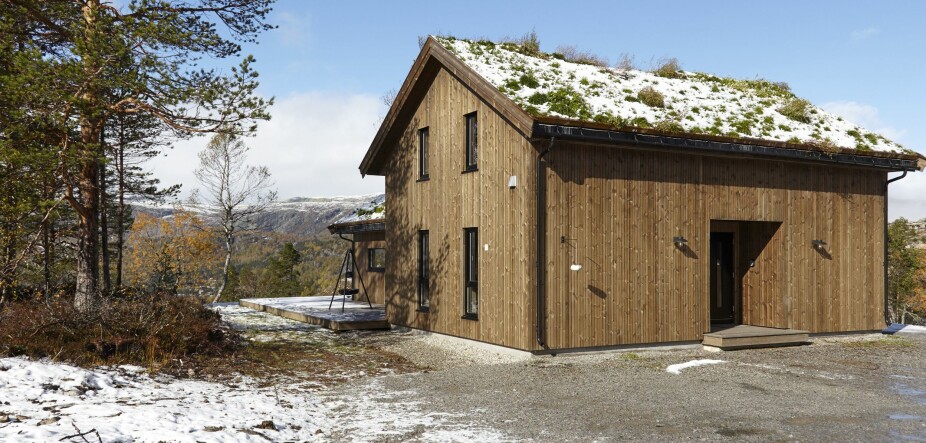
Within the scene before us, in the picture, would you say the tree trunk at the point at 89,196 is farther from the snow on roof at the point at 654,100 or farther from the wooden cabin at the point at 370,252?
the wooden cabin at the point at 370,252

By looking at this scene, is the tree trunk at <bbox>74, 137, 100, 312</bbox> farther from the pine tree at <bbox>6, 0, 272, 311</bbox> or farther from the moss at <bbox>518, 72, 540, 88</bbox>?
the moss at <bbox>518, 72, 540, 88</bbox>

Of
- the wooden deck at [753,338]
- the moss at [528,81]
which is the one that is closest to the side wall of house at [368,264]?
the moss at [528,81]

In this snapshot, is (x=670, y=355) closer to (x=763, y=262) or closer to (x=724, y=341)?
(x=724, y=341)

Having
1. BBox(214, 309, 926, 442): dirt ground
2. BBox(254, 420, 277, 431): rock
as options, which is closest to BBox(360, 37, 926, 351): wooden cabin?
BBox(214, 309, 926, 442): dirt ground

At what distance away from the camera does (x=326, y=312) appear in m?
18.2

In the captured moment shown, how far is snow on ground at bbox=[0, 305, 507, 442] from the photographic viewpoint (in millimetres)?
6086

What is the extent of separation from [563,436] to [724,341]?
22.9ft

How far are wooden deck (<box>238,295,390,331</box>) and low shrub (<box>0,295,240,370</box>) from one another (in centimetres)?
451

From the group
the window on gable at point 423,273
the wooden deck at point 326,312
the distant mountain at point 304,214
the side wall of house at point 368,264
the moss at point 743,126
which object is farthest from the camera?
the distant mountain at point 304,214

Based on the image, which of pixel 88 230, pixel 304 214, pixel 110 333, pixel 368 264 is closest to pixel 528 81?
pixel 110 333

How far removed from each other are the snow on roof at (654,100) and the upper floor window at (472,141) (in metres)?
1.00

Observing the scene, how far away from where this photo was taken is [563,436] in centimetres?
647

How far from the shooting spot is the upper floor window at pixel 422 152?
15.2 metres

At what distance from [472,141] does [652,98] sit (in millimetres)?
3568
